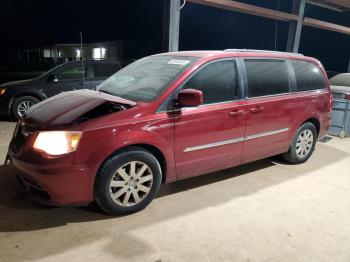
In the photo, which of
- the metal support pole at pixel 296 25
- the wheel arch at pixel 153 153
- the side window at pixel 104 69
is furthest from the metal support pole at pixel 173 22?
the metal support pole at pixel 296 25

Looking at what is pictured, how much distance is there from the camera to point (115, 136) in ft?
9.01

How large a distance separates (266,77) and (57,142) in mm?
2536

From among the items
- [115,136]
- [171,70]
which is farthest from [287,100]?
[115,136]

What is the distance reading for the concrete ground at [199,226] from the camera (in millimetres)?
2484

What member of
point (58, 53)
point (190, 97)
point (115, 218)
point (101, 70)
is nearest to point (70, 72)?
point (101, 70)

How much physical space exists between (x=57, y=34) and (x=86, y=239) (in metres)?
8.98

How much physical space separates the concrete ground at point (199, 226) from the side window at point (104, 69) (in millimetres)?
3660

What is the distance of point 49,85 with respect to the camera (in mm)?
6742

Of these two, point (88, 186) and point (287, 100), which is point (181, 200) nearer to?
point (88, 186)

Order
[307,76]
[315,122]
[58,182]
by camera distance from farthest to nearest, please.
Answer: [315,122], [307,76], [58,182]

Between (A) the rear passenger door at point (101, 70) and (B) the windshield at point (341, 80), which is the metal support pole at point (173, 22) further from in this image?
(B) the windshield at point (341, 80)

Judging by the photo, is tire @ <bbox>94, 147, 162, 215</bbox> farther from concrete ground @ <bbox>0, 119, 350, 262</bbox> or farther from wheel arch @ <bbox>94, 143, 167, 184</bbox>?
concrete ground @ <bbox>0, 119, 350, 262</bbox>

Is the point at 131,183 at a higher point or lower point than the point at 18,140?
lower

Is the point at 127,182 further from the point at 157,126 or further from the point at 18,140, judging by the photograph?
the point at 18,140
